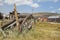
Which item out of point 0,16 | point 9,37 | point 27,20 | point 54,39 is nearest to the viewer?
point 9,37

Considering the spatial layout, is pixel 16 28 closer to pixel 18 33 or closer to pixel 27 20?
pixel 18 33

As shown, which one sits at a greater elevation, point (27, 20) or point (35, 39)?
point (27, 20)

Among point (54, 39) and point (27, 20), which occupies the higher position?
point (27, 20)

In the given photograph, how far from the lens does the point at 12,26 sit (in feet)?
44.0

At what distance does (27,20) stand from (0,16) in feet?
147

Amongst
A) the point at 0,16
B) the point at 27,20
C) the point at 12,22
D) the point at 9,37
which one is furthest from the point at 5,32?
the point at 0,16

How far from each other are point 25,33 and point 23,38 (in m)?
0.95

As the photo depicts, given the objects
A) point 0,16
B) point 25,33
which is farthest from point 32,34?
point 0,16

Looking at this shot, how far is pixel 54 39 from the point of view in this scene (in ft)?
42.4

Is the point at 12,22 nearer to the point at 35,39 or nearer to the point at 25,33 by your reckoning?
the point at 25,33

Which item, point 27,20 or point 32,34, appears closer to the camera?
point 32,34

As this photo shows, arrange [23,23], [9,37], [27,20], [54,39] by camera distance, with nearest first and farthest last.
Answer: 1. [9,37]
2. [54,39]
3. [23,23]
4. [27,20]

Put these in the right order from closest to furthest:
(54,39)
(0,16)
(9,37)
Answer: (9,37), (54,39), (0,16)

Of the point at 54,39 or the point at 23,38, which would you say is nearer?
the point at 23,38
